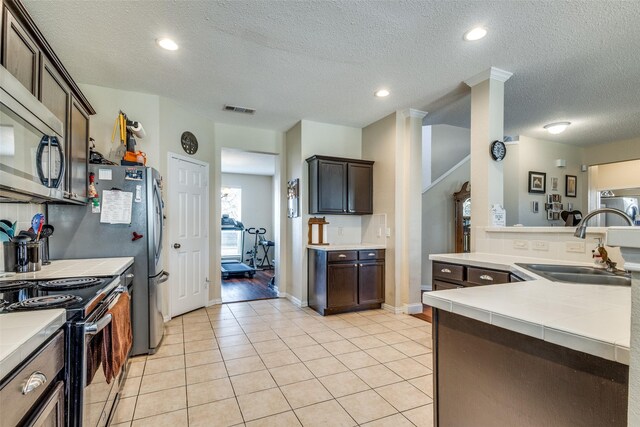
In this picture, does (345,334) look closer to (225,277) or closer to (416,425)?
(416,425)

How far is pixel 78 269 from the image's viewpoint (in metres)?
2.13

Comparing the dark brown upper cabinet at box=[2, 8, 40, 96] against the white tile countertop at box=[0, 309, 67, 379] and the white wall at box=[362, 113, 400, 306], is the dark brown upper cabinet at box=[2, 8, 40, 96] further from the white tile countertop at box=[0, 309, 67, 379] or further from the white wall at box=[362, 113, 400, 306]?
the white wall at box=[362, 113, 400, 306]

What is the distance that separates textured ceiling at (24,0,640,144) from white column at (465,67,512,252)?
181mm

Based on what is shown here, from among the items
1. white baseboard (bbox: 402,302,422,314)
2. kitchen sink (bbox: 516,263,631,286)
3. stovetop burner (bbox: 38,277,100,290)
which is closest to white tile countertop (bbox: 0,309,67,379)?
stovetop burner (bbox: 38,277,100,290)

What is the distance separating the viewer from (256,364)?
8.63 feet

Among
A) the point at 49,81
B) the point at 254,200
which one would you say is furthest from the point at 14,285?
the point at 254,200

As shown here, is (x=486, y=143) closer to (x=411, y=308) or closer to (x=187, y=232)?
(x=411, y=308)

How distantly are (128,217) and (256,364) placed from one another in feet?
5.51

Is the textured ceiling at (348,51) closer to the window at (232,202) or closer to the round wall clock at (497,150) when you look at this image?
the round wall clock at (497,150)

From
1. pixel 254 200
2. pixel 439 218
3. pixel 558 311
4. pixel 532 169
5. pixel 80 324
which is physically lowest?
pixel 80 324

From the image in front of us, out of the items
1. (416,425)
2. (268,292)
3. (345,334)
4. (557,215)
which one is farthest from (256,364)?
(557,215)

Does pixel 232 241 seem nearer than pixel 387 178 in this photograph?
No

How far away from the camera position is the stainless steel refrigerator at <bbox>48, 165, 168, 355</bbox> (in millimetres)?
2596

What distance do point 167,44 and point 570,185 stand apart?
6933mm
